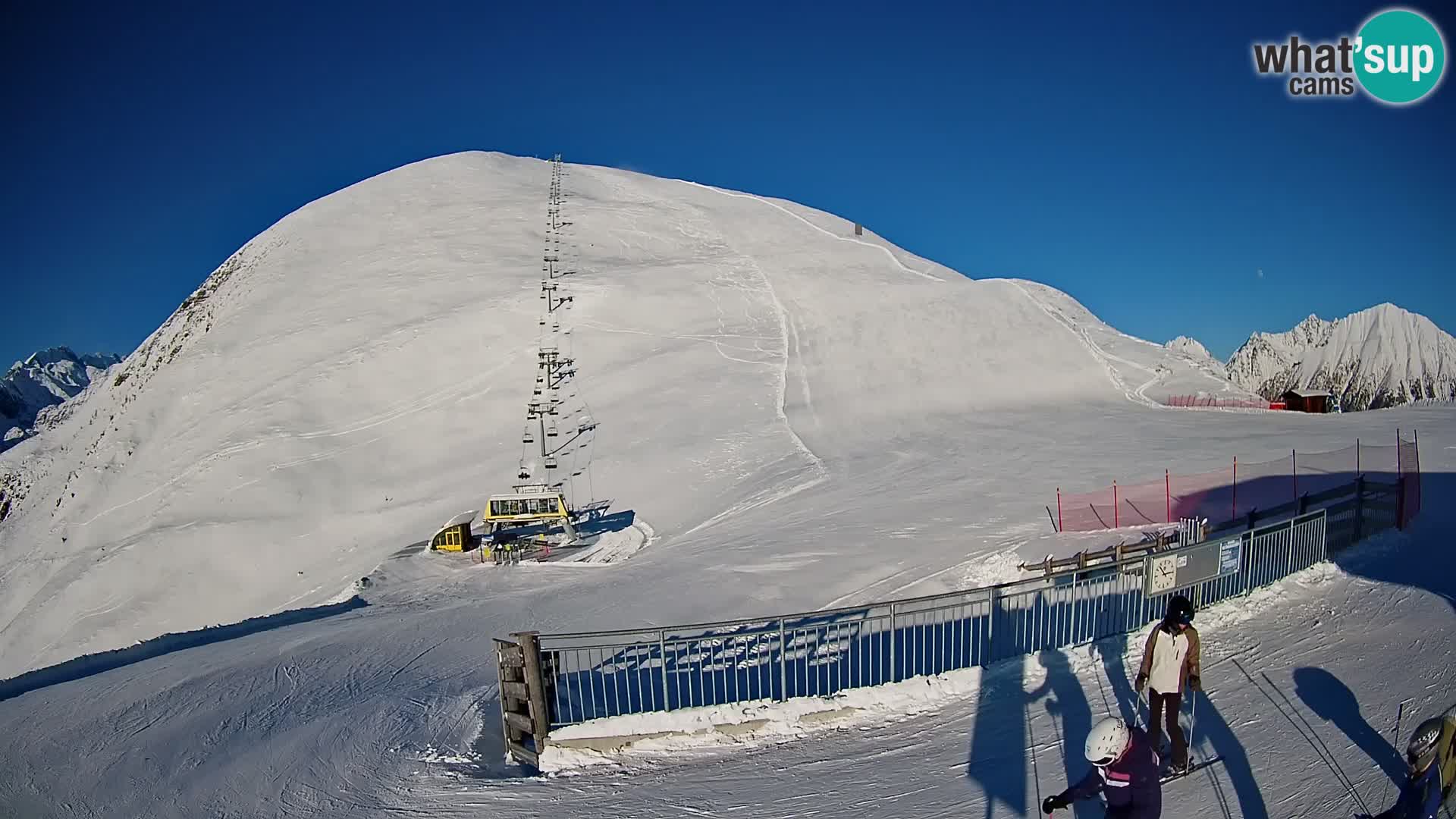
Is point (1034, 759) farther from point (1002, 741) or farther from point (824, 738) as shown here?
point (824, 738)

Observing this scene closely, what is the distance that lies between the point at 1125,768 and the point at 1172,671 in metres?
2.27

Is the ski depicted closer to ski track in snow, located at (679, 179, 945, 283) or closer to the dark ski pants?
the dark ski pants

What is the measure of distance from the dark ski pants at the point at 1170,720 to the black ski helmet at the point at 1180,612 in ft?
2.22

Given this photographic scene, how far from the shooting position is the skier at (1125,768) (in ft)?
16.9

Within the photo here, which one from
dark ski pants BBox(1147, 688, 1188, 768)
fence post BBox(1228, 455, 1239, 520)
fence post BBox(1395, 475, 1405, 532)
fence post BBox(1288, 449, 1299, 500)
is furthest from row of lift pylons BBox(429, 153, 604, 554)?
dark ski pants BBox(1147, 688, 1188, 768)

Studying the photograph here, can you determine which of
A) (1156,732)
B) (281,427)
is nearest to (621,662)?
(1156,732)

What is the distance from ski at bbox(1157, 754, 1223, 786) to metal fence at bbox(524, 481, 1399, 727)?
2.93 m

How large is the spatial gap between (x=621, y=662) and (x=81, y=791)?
722cm

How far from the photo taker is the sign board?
1021 cm

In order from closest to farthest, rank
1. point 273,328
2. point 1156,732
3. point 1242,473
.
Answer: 1. point 1156,732
2. point 1242,473
3. point 273,328

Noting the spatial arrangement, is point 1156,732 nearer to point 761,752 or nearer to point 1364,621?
point 761,752

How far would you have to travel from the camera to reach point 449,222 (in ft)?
213

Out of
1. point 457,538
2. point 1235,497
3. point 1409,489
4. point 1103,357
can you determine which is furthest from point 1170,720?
point 1103,357

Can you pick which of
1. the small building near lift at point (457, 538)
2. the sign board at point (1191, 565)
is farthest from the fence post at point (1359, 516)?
the small building near lift at point (457, 538)
